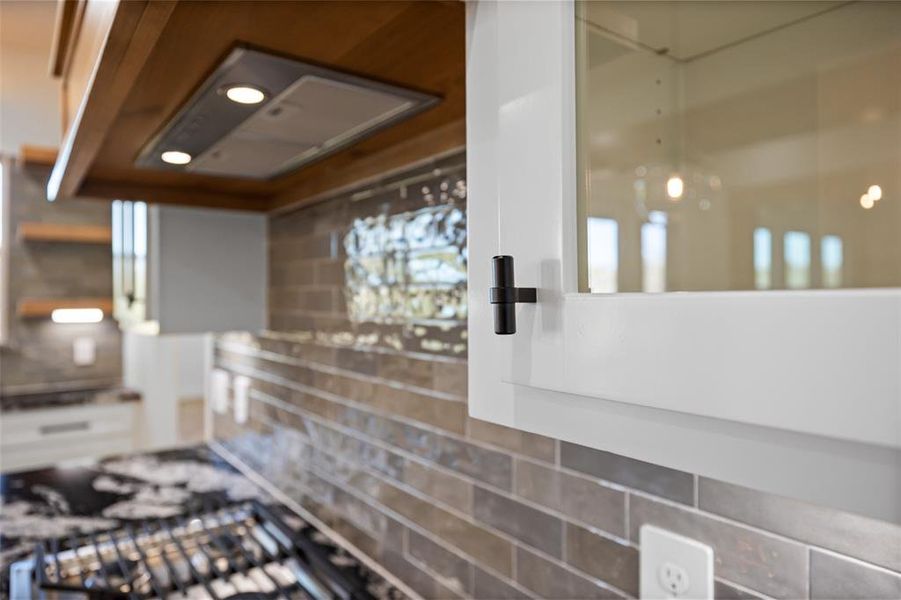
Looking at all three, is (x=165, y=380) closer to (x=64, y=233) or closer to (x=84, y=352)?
(x=84, y=352)

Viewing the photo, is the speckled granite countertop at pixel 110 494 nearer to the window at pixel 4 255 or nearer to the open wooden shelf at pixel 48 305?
the open wooden shelf at pixel 48 305

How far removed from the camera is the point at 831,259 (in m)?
0.61

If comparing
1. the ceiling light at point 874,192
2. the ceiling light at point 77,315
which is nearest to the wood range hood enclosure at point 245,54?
the ceiling light at point 874,192

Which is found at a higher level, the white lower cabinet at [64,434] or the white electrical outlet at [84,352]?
the white electrical outlet at [84,352]

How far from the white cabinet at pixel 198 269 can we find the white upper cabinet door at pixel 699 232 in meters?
1.32

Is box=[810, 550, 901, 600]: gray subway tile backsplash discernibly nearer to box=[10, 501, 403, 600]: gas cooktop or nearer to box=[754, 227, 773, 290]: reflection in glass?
box=[754, 227, 773, 290]: reflection in glass

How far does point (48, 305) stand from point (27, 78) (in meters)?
1.52

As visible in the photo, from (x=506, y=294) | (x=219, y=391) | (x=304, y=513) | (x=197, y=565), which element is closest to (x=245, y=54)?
(x=506, y=294)

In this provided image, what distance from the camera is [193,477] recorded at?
5.72 ft

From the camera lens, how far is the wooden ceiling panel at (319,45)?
2.16ft

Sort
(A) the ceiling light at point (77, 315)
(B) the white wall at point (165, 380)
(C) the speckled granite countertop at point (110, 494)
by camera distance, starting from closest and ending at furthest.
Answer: (C) the speckled granite countertop at point (110, 494)
(B) the white wall at point (165, 380)
(A) the ceiling light at point (77, 315)

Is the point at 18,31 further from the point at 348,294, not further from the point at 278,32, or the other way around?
the point at 278,32

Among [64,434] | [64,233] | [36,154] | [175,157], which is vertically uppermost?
[36,154]

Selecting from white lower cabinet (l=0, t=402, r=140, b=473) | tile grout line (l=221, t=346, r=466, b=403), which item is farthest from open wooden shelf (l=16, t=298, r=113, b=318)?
tile grout line (l=221, t=346, r=466, b=403)
